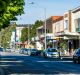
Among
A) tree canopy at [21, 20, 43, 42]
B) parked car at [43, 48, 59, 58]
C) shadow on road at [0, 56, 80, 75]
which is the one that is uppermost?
tree canopy at [21, 20, 43, 42]

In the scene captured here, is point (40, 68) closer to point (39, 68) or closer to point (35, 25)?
point (39, 68)

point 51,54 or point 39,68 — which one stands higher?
point 51,54

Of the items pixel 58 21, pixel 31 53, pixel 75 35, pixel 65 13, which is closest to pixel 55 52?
pixel 75 35

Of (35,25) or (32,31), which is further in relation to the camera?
(32,31)

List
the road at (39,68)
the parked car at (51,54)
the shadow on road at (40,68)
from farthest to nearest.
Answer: the parked car at (51,54) < the shadow on road at (40,68) < the road at (39,68)

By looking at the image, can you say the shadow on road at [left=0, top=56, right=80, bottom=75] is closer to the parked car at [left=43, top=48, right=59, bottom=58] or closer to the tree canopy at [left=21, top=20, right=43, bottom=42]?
the parked car at [left=43, top=48, right=59, bottom=58]

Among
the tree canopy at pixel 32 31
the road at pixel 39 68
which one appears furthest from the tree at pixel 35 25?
the road at pixel 39 68

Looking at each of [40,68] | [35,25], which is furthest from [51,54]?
[35,25]

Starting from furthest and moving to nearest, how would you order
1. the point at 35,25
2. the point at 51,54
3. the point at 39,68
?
the point at 35,25, the point at 51,54, the point at 39,68

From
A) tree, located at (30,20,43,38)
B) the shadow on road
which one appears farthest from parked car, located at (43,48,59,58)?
tree, located at (30,20,43,38)

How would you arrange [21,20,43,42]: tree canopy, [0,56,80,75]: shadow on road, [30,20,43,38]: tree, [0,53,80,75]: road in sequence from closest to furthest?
[0,53,80,75]: road → [0,56,80,75]: shadow on road → [30,20,43,38]: tree → [21,20,43,42]: tree canopy

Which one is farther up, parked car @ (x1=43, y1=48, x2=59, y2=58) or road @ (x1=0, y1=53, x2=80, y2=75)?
parked car @ (x1=43, y1=48, x2=59, y2=58)

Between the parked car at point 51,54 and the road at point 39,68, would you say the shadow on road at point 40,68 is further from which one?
the parked car at point 51,54

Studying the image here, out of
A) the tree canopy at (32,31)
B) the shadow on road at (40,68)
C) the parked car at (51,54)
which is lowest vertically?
the shadow on road at (40,68)
